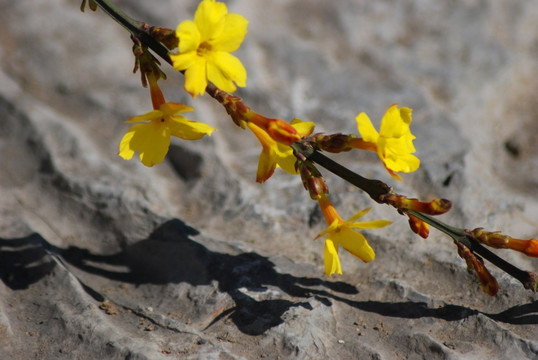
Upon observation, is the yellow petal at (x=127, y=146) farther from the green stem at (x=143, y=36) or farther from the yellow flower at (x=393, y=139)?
the yellow flower at (x=393, y=139)

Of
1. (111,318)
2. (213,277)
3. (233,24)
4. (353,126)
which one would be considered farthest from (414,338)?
(353,126)

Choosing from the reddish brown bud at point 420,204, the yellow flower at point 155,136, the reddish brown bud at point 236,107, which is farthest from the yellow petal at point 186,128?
the reddish brown bud at point 420,204

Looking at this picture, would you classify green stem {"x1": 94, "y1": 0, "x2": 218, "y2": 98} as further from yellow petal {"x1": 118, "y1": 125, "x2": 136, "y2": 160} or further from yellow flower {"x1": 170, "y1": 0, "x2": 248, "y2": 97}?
yellow petal {"x1": 118, "y1": 125, "x2": 136, "y2": 160}

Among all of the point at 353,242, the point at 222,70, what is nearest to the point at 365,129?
the point at 353,242

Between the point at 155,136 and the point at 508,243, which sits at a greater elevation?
the point at 508,243

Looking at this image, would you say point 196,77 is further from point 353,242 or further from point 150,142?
point 353,242

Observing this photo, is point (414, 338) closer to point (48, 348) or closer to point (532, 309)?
point (532, 309)

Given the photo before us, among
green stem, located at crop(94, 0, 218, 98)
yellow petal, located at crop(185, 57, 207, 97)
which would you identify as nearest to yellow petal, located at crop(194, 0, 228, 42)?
yellow petal, located at crop(185, 57, 207, 97)
